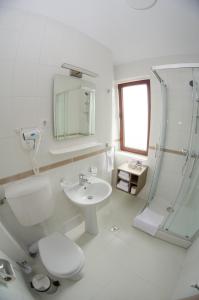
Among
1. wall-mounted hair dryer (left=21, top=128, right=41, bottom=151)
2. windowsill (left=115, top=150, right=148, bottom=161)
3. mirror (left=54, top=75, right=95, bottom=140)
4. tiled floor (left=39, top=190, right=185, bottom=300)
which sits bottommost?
tiled floor (left=39, top=190, right=185, bottom=300)

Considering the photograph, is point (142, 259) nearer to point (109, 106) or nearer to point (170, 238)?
point (170, 238)

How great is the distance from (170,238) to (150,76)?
76.2 inches

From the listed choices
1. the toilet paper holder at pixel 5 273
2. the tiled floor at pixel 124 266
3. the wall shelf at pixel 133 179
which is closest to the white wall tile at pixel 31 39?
the toilet paper holder at pixel 5 273

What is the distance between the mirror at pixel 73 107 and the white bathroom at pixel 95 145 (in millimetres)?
12

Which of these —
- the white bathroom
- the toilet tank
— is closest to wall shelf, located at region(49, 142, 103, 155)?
the white bathroom

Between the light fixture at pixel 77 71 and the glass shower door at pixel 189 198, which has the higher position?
the light fixture at pixel 77 71

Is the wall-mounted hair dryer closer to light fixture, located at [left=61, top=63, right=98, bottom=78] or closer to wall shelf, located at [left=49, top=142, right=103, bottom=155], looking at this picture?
wall shelf, located at [left=49, top=142, right=103, bottom=155]

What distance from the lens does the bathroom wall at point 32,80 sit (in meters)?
1.06

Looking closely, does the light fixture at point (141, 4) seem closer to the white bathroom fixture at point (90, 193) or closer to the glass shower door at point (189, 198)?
the glass shower door at point (189, 198)

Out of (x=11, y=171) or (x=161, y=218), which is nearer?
(x=11, y=171)

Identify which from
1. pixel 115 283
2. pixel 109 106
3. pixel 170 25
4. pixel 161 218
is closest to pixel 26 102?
pixel 109 106

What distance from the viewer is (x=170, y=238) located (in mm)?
1653

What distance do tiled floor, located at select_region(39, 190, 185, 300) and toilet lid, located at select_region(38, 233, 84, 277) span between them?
0.30 m

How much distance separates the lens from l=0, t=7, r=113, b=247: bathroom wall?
1.06 meters
